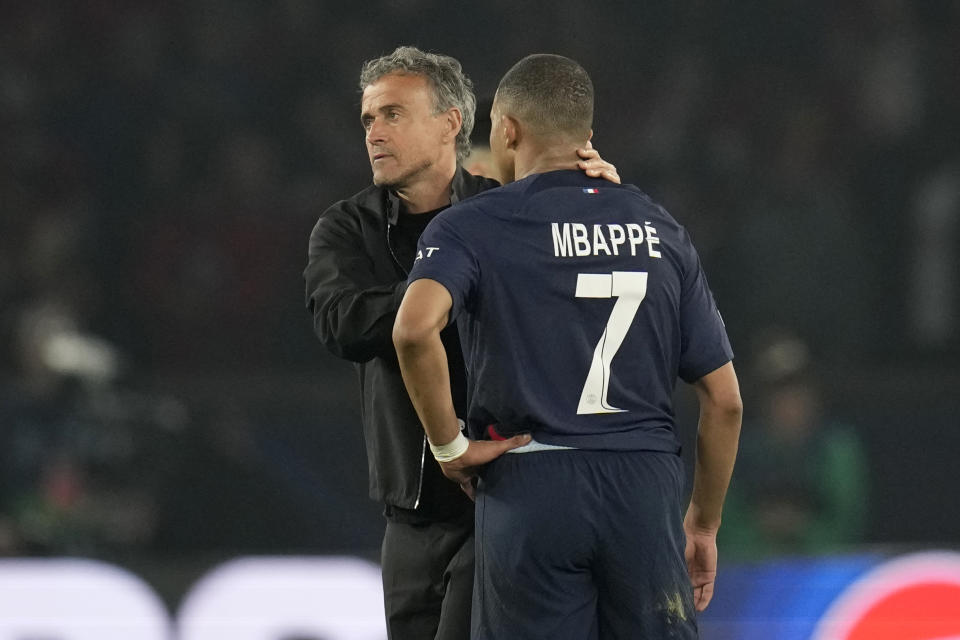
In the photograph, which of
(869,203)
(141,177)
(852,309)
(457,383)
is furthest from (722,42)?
(457,383)

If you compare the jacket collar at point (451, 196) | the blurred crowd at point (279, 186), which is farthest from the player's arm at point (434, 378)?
the blurred crowd at point (279, 186)

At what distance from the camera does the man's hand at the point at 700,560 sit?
9.78ft

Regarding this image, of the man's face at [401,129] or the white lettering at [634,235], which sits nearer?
the white lettering at [634,235]

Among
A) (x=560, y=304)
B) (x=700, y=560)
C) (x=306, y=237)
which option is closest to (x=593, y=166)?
(x=560, y=304)

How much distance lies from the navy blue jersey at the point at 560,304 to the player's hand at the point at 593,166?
1.8 inches

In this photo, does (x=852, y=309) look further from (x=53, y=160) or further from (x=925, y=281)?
(x=53, y=160)

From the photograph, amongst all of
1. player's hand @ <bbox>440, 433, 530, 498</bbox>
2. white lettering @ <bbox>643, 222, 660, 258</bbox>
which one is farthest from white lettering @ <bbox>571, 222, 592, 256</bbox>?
player's hand @ <bbox>440, 433, 530, 498</bbox>

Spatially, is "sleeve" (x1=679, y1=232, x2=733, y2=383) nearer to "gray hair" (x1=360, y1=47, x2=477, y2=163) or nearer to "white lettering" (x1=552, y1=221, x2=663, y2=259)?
"white lettering" (x1=552, y1=221, x2=663, y2=259)

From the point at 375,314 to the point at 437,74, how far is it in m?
0.63

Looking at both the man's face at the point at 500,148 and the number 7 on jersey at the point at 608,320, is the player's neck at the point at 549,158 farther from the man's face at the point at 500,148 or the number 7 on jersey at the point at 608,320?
the number 7 on jersey at the point at 608,320

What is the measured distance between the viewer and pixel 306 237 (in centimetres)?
798

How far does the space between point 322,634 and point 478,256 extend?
2355 millimetres

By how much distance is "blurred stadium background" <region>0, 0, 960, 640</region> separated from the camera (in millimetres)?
6578

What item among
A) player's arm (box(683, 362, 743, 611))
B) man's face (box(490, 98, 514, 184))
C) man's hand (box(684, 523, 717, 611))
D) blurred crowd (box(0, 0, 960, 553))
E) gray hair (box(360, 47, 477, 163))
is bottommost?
man's hand (box(684, 523, 717, 611))
